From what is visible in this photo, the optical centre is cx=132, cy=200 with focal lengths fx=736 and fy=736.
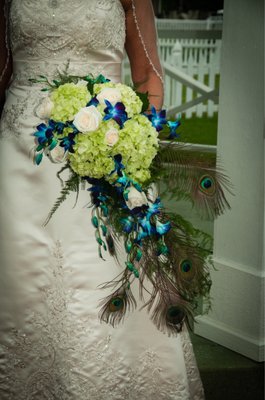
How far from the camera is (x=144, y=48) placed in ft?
10.5

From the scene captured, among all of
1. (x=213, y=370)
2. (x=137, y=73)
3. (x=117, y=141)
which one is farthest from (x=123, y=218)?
(x=213, y=370)

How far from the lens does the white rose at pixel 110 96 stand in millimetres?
2561

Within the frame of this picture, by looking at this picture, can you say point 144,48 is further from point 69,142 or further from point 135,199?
point 135,199

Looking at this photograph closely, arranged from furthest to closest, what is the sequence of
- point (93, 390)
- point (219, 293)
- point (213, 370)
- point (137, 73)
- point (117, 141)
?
point (219, 293), point (213, 370), point (137, 73), point (93, 390), point (117, 141)

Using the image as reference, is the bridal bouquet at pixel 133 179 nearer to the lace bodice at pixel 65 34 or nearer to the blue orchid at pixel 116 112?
the blue orchid at pixel 116 112

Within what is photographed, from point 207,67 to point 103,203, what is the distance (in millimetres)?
12340

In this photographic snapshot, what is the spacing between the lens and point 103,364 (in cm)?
286

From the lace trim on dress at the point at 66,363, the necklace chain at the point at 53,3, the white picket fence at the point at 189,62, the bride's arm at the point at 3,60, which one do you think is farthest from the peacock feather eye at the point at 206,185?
the white picket fence at the point at 189,62

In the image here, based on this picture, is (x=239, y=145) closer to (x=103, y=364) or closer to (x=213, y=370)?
(x=213, y=370)

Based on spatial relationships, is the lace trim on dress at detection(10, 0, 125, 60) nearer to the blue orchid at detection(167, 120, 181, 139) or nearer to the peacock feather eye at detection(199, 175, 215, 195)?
the blue orchid at detection(167, 120, 181, 139)

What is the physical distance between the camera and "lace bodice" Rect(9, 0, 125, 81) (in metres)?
3.03

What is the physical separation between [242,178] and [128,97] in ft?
5.61

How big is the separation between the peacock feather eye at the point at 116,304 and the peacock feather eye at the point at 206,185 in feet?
1.62

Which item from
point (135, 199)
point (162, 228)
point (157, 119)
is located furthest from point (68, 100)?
point (162, 228)
